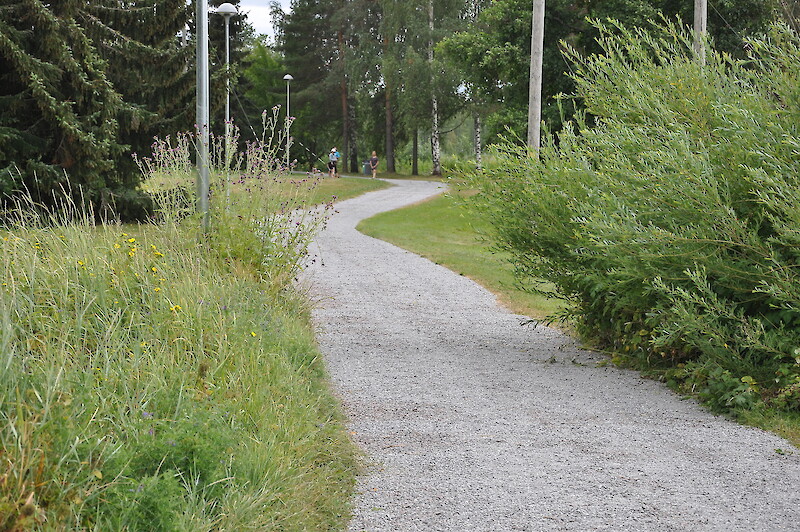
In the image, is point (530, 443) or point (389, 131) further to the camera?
point (389, 131)

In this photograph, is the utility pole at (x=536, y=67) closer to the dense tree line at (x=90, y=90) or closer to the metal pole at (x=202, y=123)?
the metal pole at (x=202, y=123)

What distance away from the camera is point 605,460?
5.30 meters

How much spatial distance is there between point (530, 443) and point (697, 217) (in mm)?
2230

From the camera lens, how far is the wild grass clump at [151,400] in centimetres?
338

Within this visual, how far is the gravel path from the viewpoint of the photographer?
4.45 metres

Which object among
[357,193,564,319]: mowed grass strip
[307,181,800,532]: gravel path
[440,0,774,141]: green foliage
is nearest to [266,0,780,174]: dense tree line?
[440,0,774,141]: green foliage

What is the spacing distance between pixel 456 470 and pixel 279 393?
1.16m

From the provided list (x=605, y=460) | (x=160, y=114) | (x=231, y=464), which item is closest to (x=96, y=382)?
(x=231, y=464)

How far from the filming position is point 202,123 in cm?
1041

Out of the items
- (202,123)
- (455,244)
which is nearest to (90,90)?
(455,244)

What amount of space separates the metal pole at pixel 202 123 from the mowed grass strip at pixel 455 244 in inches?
107

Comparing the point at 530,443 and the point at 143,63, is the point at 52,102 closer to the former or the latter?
the point at 143,63

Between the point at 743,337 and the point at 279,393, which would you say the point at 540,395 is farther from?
the point at 279,393

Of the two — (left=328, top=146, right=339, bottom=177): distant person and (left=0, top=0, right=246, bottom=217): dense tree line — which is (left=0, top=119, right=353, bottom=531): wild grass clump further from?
(left=328, top=146, right=339, bottom=177): distant person
